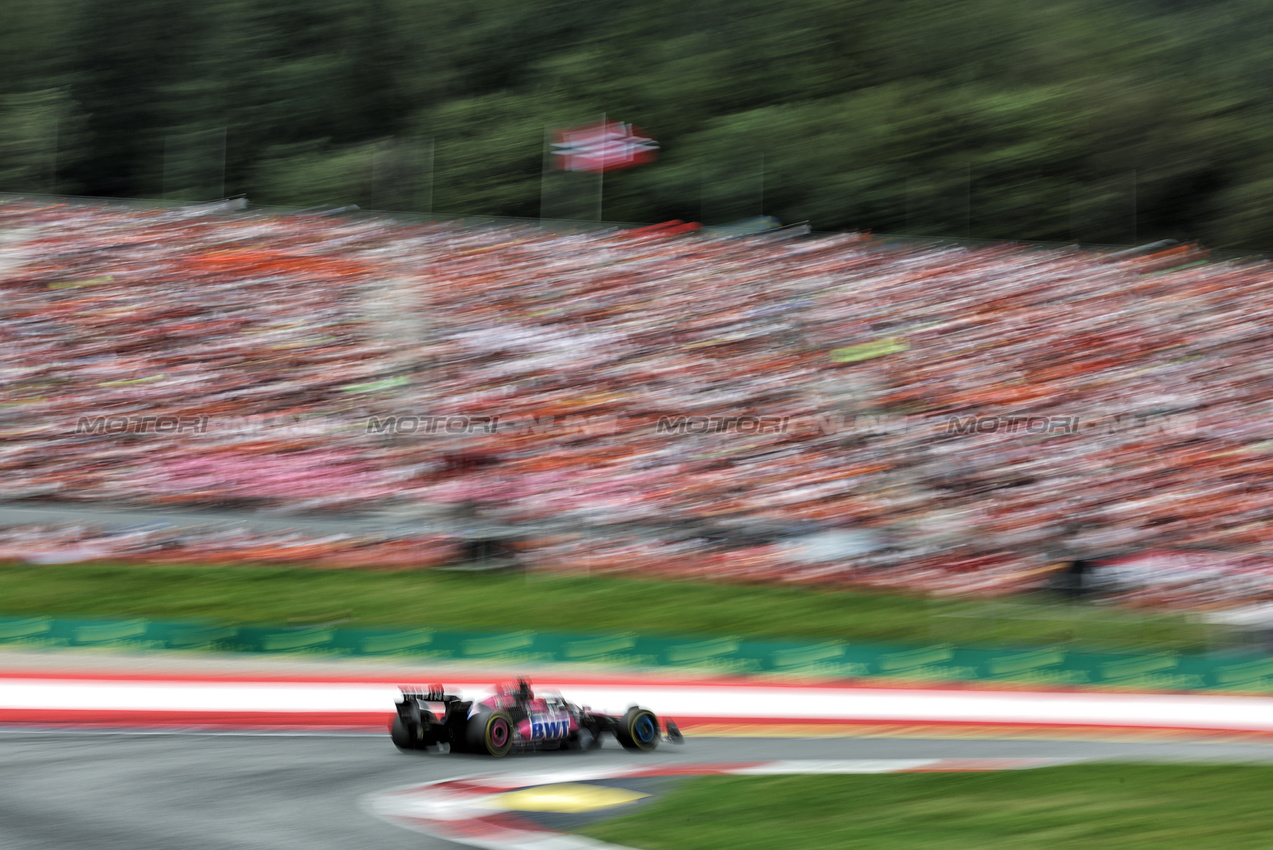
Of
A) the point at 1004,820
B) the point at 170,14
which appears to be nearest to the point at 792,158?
the point at 170,14

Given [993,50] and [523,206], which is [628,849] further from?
[993,50]

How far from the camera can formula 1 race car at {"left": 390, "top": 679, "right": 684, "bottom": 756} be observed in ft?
25.2

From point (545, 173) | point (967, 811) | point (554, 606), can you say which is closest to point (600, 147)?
point (545, 173)

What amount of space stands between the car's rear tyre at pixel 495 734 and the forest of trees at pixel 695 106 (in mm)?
21078

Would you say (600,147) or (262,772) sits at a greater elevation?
(600,147)

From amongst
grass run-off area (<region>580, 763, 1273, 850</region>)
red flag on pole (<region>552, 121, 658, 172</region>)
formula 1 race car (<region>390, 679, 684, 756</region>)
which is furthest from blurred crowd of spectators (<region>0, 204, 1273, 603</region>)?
grass run-off area (<region>580, 763, 1273, 850</region>)

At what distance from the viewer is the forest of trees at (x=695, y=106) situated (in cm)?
2830

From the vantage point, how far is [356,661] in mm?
12281

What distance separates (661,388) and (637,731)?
35.0 feet

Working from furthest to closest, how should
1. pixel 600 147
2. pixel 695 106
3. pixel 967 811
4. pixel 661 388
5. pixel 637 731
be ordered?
pixel 695 106 → pixel 600 147 → pixel 661 388 → pixel 637 731 → pixel 967 811

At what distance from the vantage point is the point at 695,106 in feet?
98.2

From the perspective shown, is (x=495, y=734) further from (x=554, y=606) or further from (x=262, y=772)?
(x=554, y=606)
